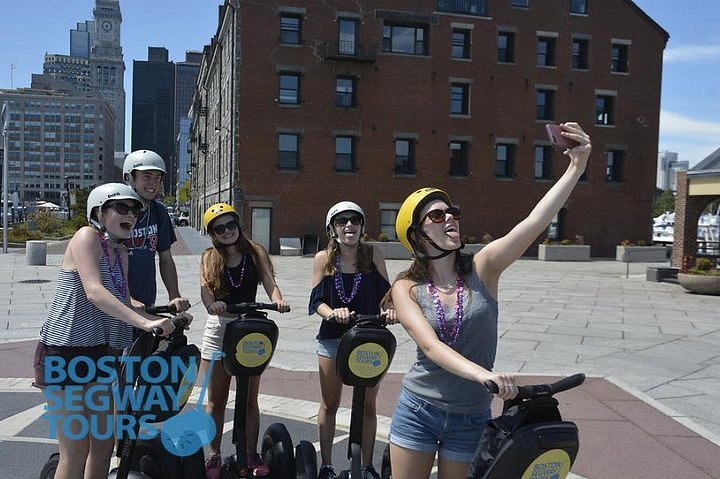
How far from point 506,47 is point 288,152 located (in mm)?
13723

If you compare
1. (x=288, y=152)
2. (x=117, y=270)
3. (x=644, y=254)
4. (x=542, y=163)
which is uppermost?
(x=542, y=163)

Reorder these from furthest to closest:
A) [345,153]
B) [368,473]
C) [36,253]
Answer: [345,153] < [36,253] < [368,473]

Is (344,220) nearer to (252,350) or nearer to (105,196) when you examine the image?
(252,350)

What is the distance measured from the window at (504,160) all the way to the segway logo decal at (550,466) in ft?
110

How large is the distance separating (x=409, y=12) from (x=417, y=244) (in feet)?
106

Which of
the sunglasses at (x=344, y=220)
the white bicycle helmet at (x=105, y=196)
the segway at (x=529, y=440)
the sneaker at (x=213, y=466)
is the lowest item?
the sneaker at (x=213, y=466)

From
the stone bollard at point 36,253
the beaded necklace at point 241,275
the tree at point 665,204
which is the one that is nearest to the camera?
the beaded necklace at point 241,275

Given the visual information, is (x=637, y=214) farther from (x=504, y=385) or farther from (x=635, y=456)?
(x=504, y=385)

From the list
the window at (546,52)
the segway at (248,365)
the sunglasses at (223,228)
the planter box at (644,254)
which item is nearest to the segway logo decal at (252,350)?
the segway at (248,365)

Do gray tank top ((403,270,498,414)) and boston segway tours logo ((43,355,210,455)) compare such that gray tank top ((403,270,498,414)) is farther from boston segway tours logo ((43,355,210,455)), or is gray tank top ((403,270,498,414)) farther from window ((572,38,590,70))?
window ((572,38,590,70))

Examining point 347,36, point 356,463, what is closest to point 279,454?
point 356,463

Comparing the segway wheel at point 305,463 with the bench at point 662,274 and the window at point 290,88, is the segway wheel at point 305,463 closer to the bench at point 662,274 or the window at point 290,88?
the bench at point 662,274

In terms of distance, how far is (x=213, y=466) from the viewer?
4.16m

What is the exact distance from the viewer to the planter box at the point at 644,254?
33.0m
